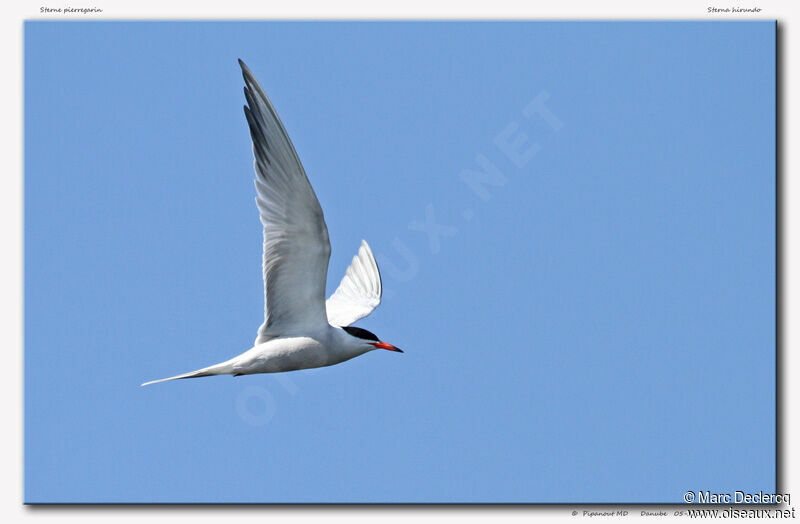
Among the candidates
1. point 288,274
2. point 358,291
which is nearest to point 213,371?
point 288,274

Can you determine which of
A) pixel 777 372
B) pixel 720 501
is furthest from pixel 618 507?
pixel 777 372

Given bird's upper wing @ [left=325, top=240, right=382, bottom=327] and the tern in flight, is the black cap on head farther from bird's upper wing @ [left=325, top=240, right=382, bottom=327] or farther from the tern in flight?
bird's upper wing @ [left=325, top=240, right=382, bottom=327]

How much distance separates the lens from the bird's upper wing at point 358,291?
7.73 meters

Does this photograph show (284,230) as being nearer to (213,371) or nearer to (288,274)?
(288,274)

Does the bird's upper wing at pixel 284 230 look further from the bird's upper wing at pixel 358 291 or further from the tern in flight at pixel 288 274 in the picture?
the bird's upper wing at pixel 358 291

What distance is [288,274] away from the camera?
638cm

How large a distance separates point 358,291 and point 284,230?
187 centimetres

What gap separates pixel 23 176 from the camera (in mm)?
6102

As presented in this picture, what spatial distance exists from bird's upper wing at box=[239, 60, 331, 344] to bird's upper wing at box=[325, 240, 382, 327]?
113 cm

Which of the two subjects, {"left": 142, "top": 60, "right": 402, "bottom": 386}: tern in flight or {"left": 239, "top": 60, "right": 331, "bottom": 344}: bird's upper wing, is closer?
{"left": 239, "top": 60, "right": 331, "bottom": 344}: bird's upper wing

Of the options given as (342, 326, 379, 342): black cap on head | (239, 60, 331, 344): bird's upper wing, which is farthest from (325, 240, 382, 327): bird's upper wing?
(239, 60, 331, 344): bird's upper wing

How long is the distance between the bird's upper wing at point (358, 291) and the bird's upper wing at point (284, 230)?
113 centimetres

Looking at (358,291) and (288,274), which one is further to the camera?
(358,291)

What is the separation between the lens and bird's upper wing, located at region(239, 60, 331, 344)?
18.7 ft
